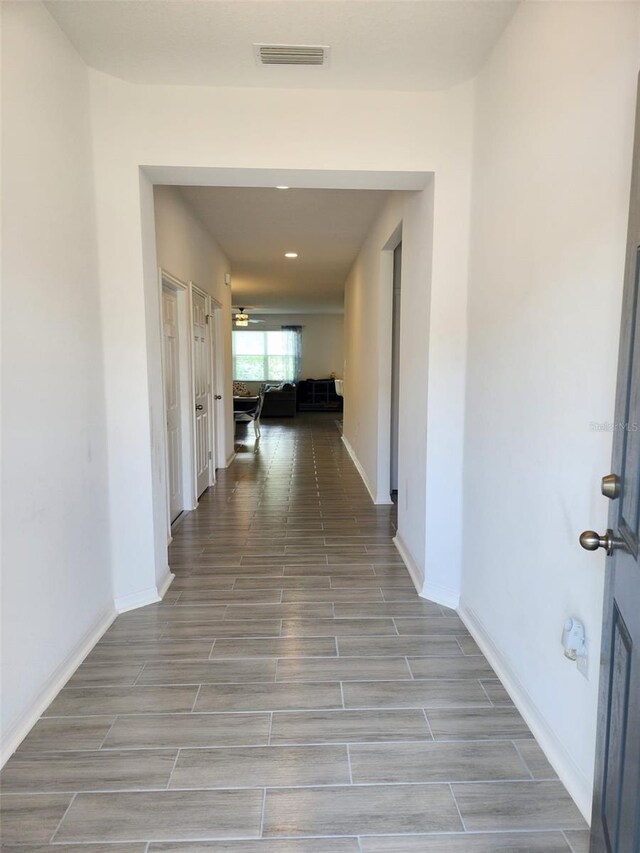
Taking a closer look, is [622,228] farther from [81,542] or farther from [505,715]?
[81,542]

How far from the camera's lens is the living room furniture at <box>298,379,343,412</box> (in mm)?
13469

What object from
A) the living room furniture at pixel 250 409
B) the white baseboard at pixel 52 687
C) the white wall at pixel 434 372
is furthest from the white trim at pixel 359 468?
the white baseboard at pixel 52 687

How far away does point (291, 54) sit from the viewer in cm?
232

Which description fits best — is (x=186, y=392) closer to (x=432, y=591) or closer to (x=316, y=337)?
(x=432, y=591)

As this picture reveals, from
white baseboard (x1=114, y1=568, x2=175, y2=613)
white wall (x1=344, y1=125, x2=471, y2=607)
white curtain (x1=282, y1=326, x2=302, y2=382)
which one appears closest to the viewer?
white wall (x1=344, y1=125, x2=471, y2=607)

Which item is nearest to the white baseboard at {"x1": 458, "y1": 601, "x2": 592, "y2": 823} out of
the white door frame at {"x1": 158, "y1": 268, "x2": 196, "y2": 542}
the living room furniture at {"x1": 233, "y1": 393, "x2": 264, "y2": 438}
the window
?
the white door frame at {"x1": 158, "y1": 268, "x2": 196, "y2": 542}

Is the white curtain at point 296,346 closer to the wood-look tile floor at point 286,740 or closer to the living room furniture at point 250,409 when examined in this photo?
the living room furniture at point 250,409

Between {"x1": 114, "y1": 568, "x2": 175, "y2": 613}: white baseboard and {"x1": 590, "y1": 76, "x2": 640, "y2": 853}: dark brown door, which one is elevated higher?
{"x1": 590, "y1": 76, "x2": 640, "y2": 853}: dark brown door

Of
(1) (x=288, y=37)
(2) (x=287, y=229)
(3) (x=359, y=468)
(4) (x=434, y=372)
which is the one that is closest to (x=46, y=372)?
(1) (x=288, y=37)

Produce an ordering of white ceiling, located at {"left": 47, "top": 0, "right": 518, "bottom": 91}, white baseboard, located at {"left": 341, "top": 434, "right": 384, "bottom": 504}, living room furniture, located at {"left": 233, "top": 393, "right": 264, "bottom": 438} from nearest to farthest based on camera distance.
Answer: white ceiling, located at {"left": 47, "top": 0, "right": 518, "bottom": 91} → white baseboard, located at {"left": 341, "top": 434, "right": 384, "bottom": 504} → living room furniture, located at {"left": 233, "top": 393, "right": 264, "bottom": 438}

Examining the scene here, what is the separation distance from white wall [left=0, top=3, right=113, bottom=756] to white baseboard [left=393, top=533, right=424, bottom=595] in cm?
171

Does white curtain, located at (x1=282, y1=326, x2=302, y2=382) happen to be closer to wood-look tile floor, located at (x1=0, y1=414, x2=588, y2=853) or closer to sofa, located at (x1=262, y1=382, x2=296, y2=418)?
sofa, located at (x1=262, y1=382, x2=296, y2=418)

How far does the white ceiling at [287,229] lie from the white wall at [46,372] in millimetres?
2029

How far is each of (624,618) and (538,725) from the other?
97 centimetres
